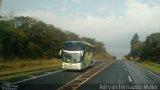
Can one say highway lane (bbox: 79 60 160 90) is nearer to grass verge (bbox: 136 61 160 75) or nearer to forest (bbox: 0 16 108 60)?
grass verge (bbox: 136 61 160 75)

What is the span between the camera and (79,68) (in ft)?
122

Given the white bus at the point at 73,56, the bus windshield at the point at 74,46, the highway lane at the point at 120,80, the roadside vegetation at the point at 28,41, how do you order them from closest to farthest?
the highway lane at the point at 120,80 < the white bus at the point at 73,56 < the bus windshield at the point at 74,46 < the roadside vegetation at the point at 28,41

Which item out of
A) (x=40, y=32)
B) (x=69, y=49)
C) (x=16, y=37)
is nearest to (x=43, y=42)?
(x=40, y=32)

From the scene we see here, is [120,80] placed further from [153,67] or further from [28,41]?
[28,41]

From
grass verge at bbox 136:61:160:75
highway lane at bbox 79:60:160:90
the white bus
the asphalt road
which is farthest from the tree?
the asphalt road

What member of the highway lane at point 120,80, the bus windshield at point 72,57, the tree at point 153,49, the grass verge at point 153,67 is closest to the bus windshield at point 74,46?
the bus windshield at point 72,57

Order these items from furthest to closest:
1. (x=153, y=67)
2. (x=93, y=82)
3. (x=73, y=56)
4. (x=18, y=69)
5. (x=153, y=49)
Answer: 1. (x=153, y=49)
2. (x=153, y=67)
3. (x=18, y=69)
4. (x=73, y=56)
5. (x=93, y=82)

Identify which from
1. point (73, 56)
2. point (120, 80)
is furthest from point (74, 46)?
point (120, 80)

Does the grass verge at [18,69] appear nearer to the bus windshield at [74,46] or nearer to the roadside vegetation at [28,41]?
the bus windshield at [74,46]

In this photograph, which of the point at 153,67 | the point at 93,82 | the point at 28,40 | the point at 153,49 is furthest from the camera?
the point at 153,49

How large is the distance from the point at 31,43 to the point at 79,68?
4307 centimetres

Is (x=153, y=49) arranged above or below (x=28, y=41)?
below

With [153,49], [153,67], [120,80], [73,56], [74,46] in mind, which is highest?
[153,49]

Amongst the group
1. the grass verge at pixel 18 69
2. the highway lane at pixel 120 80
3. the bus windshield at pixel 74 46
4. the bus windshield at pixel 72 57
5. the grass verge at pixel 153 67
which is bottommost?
the grass verge at pixel 153 67
